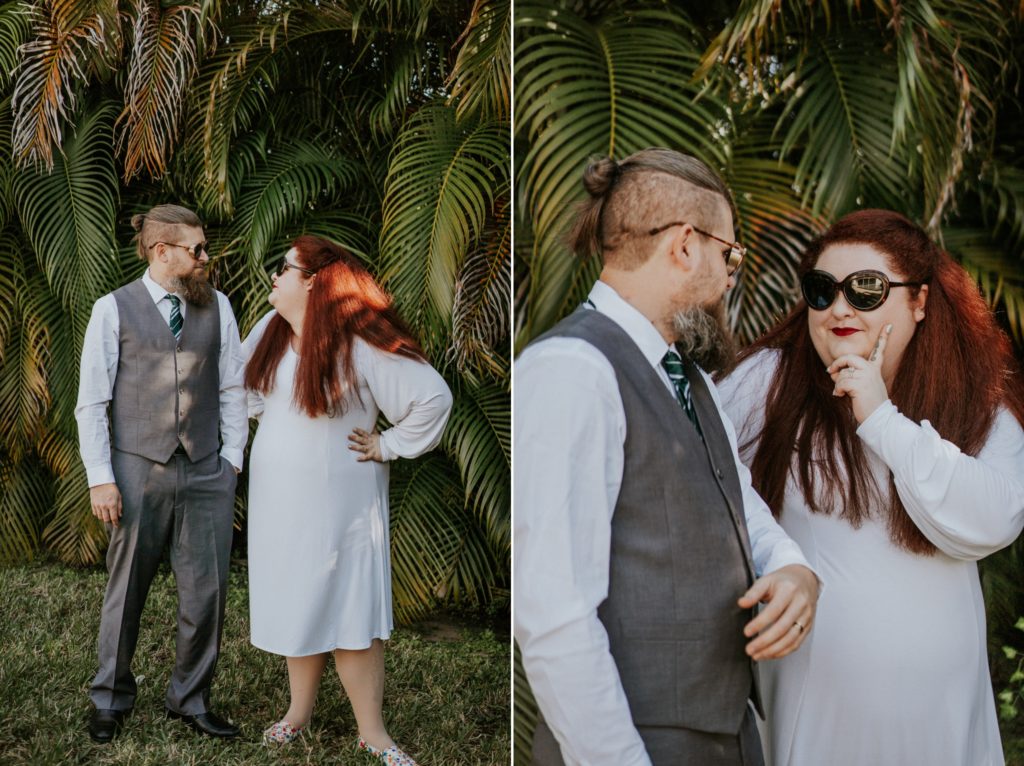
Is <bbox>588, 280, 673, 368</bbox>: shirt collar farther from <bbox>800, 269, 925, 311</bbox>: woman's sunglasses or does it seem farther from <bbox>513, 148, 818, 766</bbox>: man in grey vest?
<bbox>800, 269, 925, 311</bbox>: woman's sunglasses

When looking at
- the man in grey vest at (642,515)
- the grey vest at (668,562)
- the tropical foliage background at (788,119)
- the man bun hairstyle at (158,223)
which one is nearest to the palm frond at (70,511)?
the man bun hairstyle at (158,223)

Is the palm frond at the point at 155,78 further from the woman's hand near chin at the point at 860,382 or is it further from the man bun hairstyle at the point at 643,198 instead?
the woman's hand near chin at the point at 860,382

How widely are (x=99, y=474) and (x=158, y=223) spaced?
692 mm

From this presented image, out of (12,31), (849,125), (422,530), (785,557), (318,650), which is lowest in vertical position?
(318,650)

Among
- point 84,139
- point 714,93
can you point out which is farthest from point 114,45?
point 714,93

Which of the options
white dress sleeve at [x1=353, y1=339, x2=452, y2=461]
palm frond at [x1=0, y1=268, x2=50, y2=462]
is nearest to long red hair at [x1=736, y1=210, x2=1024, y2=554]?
white dress sleeve at [x1=353, y1=339, x2=452, y2=461]

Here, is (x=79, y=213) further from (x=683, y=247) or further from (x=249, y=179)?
(x=683, y=247)

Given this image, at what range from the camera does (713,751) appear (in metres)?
1.17

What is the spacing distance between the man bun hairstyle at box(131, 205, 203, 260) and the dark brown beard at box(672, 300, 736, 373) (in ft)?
5.30

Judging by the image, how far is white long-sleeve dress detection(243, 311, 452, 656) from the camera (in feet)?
7.22

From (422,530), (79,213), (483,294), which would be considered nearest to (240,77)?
(79,213)

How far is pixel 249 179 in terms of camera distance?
2.55m

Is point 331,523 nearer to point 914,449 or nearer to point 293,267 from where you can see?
point 293,267

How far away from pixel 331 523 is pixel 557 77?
134 centimetres
